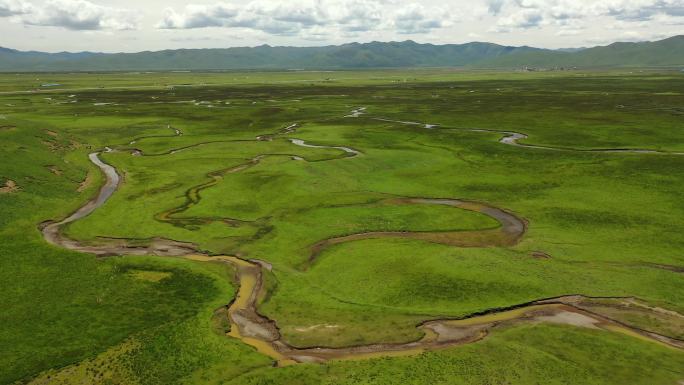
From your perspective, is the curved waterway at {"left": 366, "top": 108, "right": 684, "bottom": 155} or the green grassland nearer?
the green grassland

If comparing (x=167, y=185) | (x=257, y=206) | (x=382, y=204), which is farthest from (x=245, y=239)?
(x=167, y=185)

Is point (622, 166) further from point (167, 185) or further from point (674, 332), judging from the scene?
point (167, 185)

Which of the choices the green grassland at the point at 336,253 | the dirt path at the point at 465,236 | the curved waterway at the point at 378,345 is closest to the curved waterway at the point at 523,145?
the green grassland at the point at 336,253

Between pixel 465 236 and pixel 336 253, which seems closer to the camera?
pixel 336 253

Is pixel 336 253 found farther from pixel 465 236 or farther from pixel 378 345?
pixel 378 345

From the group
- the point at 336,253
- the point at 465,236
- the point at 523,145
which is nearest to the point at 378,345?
the point at 336,253

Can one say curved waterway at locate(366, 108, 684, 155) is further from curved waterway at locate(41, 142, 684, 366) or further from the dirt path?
curved waterway at locate(41, 142, 684, 366)

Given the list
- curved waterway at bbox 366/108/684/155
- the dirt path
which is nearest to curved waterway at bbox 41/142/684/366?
the dirt path

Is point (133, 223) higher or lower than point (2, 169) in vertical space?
lower
